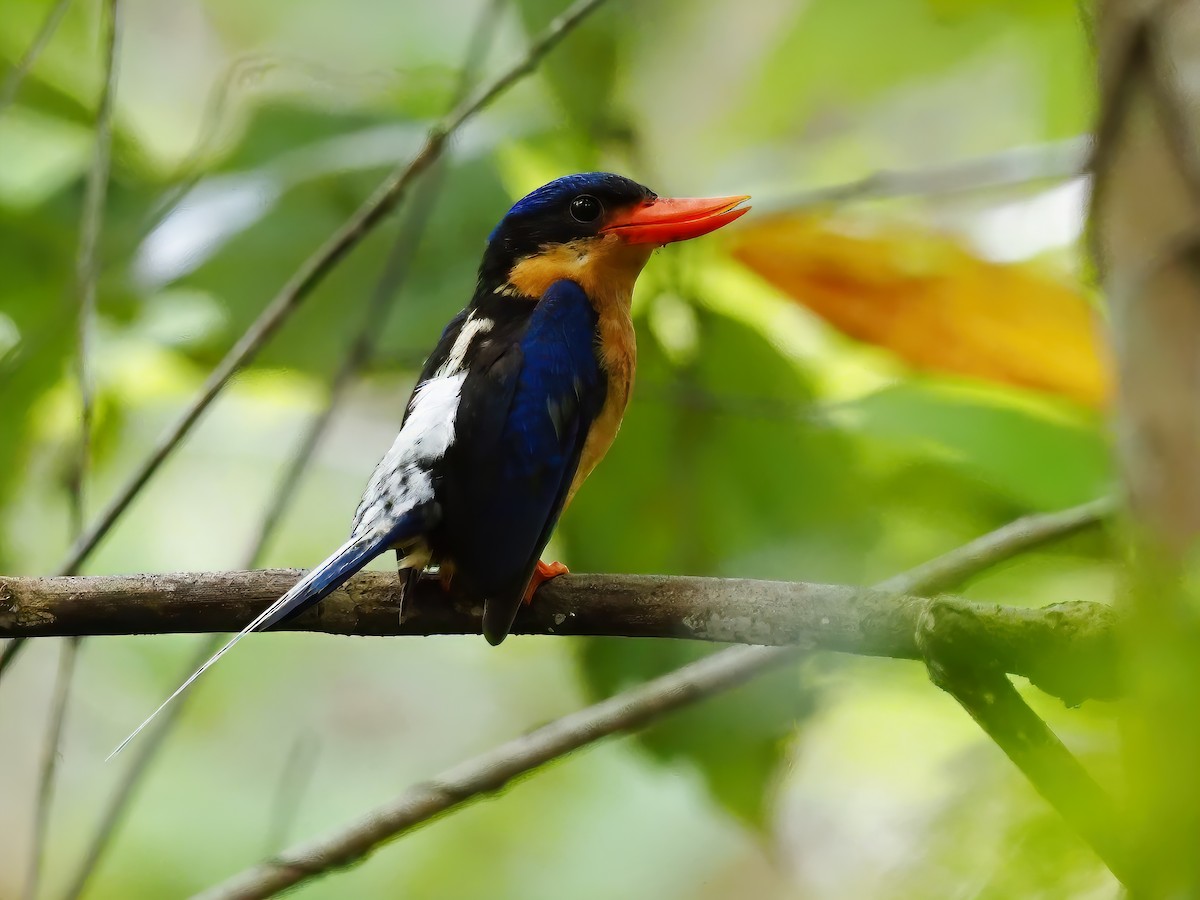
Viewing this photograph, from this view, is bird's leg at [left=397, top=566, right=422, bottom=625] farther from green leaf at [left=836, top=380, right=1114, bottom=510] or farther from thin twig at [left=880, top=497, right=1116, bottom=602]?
green leaf at [left=836, top=380, right=1114, bottom=510]

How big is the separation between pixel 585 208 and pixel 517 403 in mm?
523

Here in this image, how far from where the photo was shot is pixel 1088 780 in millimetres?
683

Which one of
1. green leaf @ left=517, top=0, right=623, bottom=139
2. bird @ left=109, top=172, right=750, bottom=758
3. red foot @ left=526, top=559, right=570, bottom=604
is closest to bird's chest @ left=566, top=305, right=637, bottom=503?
bird @ left=109, top=172, right=750, bottom=758

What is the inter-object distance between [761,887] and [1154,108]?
3193 mm

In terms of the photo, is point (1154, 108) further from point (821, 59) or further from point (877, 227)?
point (821, 59)

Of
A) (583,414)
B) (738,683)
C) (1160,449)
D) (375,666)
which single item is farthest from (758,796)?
(375,666)

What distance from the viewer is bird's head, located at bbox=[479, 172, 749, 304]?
237cm

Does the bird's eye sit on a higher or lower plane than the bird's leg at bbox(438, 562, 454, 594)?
higher

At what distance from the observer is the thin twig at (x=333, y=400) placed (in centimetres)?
200

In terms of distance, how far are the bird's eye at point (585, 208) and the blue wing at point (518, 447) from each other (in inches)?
7.8

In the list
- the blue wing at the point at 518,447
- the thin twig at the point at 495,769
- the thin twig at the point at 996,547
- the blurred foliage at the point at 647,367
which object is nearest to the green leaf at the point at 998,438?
the blurred foliage at the point at 647,367

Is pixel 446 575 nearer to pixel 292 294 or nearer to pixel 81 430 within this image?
pixel 292 294

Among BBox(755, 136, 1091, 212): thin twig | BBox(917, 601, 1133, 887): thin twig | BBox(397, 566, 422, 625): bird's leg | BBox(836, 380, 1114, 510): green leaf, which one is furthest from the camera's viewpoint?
BBox(755, 136, 1091, 212): thin twig

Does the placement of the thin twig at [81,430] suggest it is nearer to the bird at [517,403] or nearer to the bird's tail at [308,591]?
the bird at [517,403]
